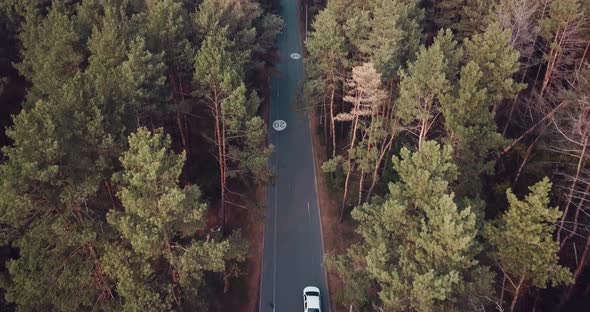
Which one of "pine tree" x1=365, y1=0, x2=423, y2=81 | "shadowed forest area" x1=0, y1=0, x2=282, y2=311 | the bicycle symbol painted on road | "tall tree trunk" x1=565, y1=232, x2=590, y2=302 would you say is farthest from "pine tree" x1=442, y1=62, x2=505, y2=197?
the bicycle symbol painted on road

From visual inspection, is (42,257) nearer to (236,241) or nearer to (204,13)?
(236,241)

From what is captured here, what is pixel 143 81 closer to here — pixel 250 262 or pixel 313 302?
pixel 250 262

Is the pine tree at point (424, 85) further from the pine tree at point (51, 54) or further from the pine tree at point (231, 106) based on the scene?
the pine tree at point (51, 54)

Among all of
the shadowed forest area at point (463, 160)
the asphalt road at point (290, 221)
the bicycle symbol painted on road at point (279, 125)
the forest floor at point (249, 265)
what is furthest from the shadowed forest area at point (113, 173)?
the bicycle symbol painted on road at point (279, 125)

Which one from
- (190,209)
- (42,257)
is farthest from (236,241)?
(42,257)

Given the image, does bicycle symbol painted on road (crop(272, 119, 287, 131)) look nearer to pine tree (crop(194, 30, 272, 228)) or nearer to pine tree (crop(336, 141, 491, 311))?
pine tree (crop(194, 30, 272, 228))
